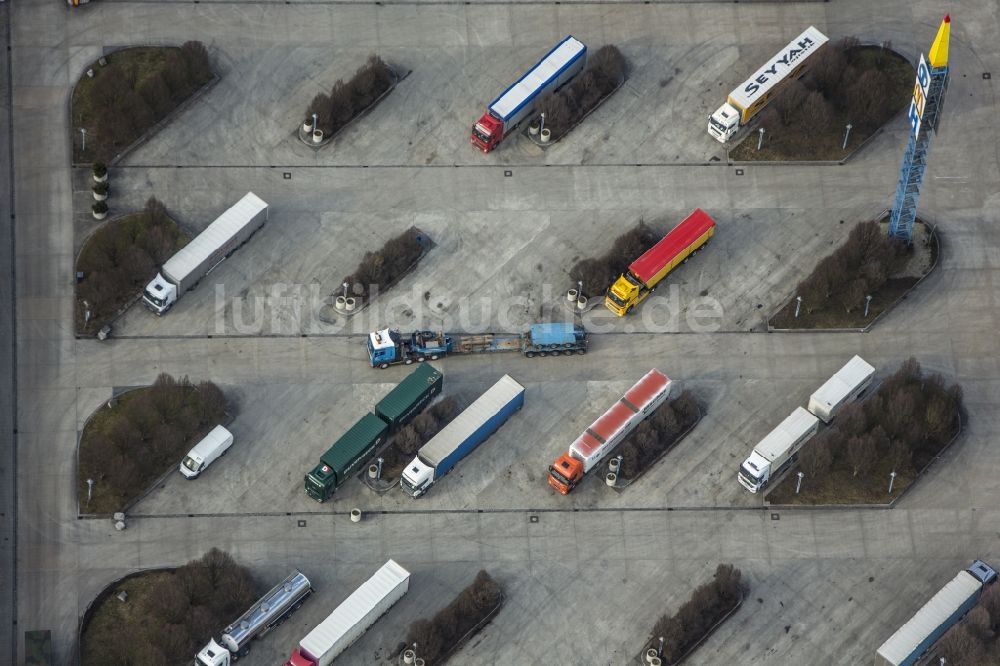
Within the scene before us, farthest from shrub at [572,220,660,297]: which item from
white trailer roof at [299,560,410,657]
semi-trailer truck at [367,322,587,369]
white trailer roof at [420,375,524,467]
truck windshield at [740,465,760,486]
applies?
white trailer roof at [299,560,410,657]

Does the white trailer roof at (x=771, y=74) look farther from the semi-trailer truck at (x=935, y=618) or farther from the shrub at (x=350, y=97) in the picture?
the semi-trailer truck at (x=935, y=618)

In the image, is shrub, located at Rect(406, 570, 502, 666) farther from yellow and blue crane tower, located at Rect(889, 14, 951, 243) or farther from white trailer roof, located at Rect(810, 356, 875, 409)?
yellow and blue crane tower, located at Rect(889, 14, 951, 243)

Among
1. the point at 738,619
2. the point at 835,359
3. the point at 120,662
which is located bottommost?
the point at 120,662

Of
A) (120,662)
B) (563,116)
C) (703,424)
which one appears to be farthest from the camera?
(563,116)

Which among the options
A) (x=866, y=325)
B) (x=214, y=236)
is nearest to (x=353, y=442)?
(x=214, y=236)

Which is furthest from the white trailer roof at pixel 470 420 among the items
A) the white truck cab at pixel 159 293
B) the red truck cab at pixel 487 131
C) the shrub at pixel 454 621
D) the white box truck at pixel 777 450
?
the white truck cab at pixel 159 293

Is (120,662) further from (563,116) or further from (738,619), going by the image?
(563,116)

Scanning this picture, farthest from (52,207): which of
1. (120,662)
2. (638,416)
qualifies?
(638,416)
